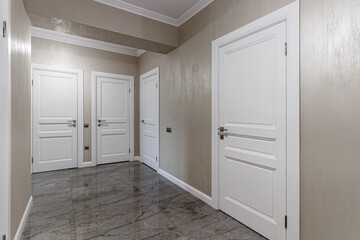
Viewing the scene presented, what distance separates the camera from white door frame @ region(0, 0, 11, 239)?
4.41ft

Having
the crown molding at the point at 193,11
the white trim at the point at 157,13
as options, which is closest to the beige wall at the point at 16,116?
the white trim at the point at 157,13

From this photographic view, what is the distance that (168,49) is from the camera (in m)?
3.22

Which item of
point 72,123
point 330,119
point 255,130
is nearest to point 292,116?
point 330,119

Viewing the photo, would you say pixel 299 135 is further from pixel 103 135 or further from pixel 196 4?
pixel 103 135

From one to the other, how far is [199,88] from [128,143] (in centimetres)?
277

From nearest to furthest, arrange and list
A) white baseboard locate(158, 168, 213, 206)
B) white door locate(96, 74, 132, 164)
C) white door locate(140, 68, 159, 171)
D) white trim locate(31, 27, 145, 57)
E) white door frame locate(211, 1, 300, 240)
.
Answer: white door frame locate(211, 1, 300, 240), white baseboard locate(158, 168, 213, 206), white trim locate(31, 27, 145, 57), white door locate(140, 68, 159, 171), white door locate(96, 74, 132, 164)

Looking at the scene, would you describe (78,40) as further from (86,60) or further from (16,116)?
(16,116)

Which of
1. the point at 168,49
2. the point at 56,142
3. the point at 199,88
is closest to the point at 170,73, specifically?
the point at 168,49

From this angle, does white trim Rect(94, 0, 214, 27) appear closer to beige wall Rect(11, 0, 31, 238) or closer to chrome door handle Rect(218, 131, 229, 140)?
beige wall Rect(11, 0, 31, 238)

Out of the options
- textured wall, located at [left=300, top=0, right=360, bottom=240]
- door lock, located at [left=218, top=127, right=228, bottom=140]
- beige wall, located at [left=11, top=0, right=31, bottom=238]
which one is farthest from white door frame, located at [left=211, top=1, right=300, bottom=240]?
beige wall, located at [left=11, top=0, right=31, bottom=238]

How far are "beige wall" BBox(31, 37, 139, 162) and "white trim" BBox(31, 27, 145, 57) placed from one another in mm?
74

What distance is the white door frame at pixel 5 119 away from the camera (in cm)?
134

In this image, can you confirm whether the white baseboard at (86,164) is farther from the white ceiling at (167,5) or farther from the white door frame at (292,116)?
the white door frame at (292,116)

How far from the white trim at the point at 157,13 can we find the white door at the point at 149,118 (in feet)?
3.49
